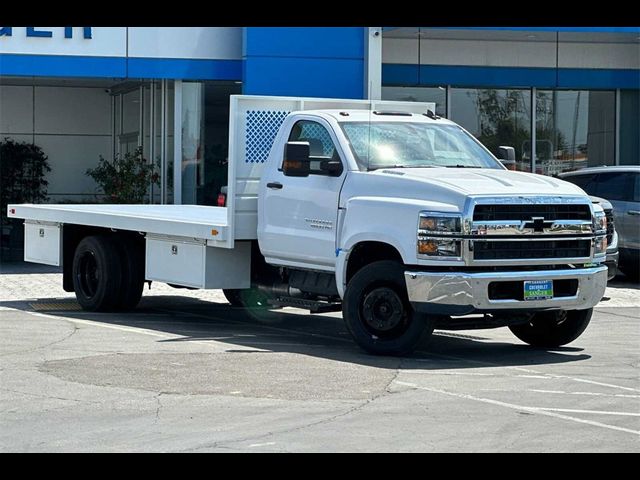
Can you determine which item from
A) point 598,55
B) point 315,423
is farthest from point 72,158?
point 315,423

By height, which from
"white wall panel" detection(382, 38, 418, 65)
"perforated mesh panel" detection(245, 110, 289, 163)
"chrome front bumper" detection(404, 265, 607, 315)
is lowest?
"chrome front bumper" detection(404, 265, 607, 315)

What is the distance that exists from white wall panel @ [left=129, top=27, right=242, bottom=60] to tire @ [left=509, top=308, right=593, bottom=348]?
11.3 meters

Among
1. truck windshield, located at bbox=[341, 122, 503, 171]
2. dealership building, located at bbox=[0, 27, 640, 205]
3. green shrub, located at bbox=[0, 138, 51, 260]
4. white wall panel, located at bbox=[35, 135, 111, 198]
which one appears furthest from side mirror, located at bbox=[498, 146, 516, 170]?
white wall panel, located at bbox=[35, 135, 111, 198]

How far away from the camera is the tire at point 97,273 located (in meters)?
14.7

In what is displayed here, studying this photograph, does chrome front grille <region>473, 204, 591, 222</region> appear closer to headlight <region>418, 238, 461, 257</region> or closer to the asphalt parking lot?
headlight <region>418, 238, 461, 257</region>

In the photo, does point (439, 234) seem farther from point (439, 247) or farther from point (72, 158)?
point (72, 158)

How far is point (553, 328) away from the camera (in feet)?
40.2

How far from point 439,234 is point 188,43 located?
1256 cm

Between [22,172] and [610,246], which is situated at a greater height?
[22,172]

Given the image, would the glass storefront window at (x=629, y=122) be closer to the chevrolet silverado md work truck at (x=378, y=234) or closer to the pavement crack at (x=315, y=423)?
the chevrolet silverado md work truck at (x=378, y=234)

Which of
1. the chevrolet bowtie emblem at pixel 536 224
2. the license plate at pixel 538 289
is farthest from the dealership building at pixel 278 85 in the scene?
the license plate at pixel 538 289

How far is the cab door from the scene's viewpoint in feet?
39.7

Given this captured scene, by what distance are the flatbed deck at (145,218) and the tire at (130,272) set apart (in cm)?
37

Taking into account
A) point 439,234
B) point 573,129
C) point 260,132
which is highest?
point 573,129
